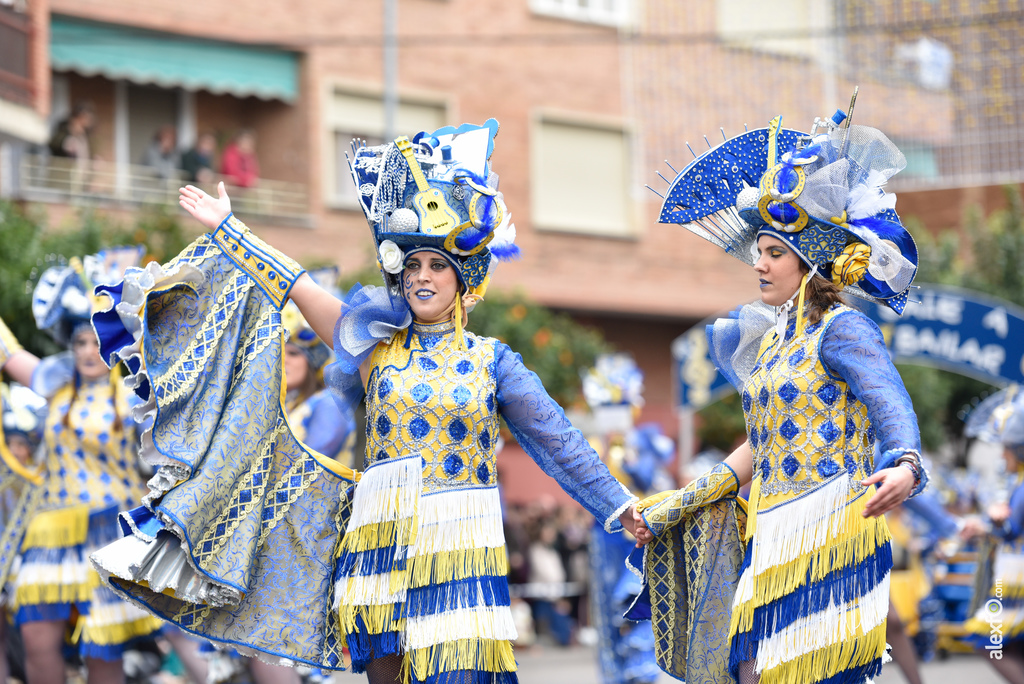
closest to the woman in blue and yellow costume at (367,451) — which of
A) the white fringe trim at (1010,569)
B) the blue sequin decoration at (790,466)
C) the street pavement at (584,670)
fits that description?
the blue sequin decoration at (790,466)

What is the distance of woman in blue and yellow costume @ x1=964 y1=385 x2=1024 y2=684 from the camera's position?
6.72 m

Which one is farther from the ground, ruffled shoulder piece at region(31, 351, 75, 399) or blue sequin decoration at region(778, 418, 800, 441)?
ruffled shoulder piece at region(31, 351, 75, 399)

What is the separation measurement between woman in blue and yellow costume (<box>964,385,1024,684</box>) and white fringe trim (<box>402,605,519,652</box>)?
9.04 feet

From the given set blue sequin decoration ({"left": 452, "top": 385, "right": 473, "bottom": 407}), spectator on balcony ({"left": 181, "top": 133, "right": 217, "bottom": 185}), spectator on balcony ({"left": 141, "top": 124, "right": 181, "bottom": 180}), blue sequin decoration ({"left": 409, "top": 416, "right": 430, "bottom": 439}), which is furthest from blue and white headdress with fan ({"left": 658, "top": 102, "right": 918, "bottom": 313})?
spectator on balcony ({"left": 141, "top": 124, "right": 181, "bottom": 180})

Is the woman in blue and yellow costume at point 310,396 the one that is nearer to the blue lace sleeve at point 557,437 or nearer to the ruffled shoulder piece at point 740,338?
the blue lace sleeve at point 557,437

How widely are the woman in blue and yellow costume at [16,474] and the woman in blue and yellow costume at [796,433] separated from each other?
343 centimetres

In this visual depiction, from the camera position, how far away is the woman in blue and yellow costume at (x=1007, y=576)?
6720 mm

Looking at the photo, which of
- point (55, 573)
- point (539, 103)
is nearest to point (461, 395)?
point (55, 573)

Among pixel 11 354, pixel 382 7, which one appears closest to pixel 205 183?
pixel 382 7

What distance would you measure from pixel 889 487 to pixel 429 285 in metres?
1.59

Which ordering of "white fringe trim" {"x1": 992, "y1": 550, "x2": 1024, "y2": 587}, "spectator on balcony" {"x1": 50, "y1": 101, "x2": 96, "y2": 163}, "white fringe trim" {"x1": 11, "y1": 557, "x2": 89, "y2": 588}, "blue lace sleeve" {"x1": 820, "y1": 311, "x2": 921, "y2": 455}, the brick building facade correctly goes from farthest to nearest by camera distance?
the brick building facade < "spectator on balcony" {"x1": 50, "y1": 101, "x2": 96, "y2": 163} < "white fringe trim" {"x1": 992, "y1": 550, "x2": 1024, "y2": 587} < "white fringe trim" {"x1": 11, "y1": 557, "x2": 89, "y2": 588} < "blue lace sleeve" {"x1": 820, "y1": 311, "x2": 921, "y2": 455}

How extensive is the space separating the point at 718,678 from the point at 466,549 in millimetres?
959

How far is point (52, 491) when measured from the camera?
21.4ft

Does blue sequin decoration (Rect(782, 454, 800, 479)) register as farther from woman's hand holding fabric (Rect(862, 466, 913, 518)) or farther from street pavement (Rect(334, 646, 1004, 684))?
street pavement (Rect(334, 646, 1004, 684))
